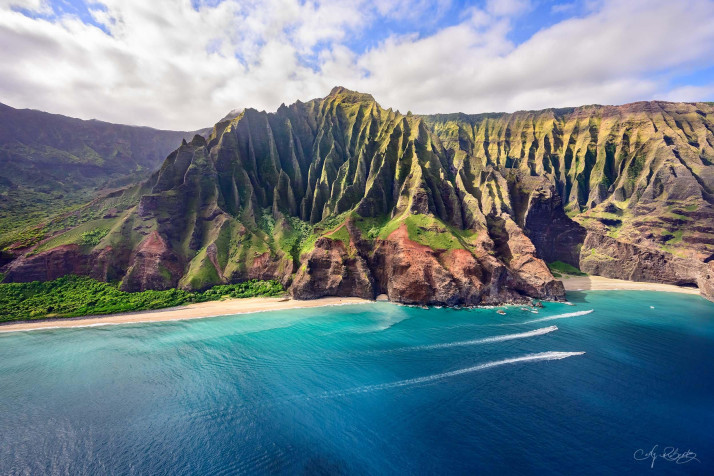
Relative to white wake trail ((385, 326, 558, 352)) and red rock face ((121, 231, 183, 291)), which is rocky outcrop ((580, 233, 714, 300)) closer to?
white wake trail ((385, 326, 558, 352))

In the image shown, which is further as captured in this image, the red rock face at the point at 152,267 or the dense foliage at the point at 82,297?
the red rock face at the point at 152,267

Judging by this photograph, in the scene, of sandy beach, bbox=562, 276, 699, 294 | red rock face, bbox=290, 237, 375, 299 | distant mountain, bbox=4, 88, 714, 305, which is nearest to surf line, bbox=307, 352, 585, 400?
distant mountain, bbox=4, 88, 714, 305

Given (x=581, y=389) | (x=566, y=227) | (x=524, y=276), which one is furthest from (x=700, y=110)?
(x=581, y=389)

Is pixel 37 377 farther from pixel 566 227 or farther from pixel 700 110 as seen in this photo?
pixel 700 110

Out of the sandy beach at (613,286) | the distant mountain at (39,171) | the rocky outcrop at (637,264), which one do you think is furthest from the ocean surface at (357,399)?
the distant mountain at (39,171)

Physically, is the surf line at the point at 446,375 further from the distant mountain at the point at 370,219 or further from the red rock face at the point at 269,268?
the red rock face at the point at 269,268

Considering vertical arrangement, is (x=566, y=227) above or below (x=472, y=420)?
above
